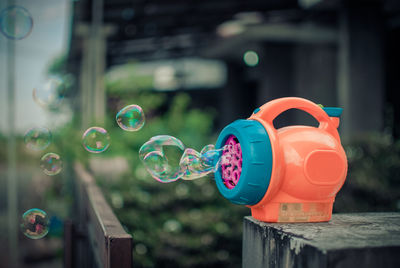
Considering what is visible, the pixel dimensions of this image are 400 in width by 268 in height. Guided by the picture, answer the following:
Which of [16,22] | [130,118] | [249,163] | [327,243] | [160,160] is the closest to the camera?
[327,243]

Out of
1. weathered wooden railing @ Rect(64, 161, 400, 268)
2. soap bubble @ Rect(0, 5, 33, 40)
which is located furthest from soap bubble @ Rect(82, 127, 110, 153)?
soap bubble @ Rect(0, 5, 33, 40)

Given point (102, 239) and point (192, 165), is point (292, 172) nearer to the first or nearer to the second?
point (192, 165)

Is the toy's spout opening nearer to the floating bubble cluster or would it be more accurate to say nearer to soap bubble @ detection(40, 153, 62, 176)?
the floating bubble cluster

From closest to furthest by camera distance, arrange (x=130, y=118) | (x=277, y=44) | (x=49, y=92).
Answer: (x=130, y=118) → (x=49, y=92) → (x=277, y=44)

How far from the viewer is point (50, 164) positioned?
2668 mm

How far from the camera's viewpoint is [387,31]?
24.6 feet

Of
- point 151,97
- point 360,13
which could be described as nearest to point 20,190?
point 151,97

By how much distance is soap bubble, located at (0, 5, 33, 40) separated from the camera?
3.73 meters

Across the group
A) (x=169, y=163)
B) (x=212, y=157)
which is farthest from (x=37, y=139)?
(x=212, y=157)

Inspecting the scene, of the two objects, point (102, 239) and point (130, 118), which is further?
point (130, 118)

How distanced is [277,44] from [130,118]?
26.0 feet

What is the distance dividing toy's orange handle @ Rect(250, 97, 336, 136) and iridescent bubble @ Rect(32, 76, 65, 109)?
224cm

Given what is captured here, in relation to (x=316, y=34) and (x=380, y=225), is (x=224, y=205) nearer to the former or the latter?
(x=380, y=225)

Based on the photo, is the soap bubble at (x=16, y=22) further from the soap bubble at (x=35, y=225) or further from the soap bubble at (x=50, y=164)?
the soap bubble at (x=35, y=225)
